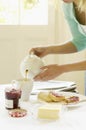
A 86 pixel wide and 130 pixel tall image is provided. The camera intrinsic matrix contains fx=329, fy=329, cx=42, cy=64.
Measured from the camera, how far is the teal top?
177 centimetres

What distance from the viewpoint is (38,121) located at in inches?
46.4

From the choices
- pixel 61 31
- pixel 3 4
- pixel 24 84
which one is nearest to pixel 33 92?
pixel 24 84

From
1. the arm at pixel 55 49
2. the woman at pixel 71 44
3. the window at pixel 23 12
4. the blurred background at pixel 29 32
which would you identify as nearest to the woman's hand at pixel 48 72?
the woman at pixel 71 44

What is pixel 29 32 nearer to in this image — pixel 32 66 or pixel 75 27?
pixel 75 27

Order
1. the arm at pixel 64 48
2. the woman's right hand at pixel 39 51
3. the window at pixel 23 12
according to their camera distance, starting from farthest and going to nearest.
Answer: the window at pixel 23 12 < the arm at pixel 64 48 < the woman's right hand at pixel 39 51

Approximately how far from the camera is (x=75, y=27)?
1.84 meters

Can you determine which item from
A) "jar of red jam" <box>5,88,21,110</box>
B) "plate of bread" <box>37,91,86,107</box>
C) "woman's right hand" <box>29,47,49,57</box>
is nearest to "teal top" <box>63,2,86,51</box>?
"woman's right hand" <box>29,47,49,57</box>

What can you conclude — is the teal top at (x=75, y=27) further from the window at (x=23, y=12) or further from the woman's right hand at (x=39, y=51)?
the window at (x=23, y=12)

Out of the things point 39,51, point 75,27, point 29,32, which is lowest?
point 29,32

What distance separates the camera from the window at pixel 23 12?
3.05 meters

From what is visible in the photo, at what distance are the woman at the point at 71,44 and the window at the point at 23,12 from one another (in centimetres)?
113

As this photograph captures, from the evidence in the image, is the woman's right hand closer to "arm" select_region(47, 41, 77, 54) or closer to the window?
"arm" select_region(47, 41, 77, 54)

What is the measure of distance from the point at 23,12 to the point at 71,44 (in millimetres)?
1223

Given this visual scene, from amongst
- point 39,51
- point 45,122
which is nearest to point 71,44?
point 39,51
